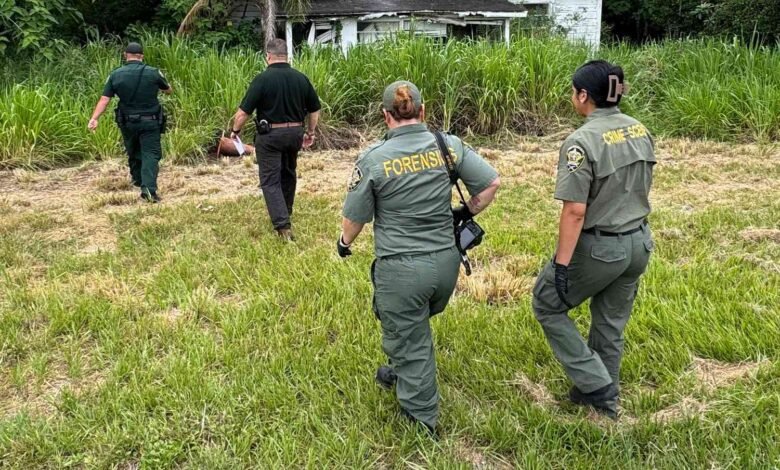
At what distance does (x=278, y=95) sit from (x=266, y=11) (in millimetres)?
10735

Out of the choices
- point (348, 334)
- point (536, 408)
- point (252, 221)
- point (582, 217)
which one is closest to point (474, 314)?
point (348, 334)

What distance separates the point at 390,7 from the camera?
1998cm

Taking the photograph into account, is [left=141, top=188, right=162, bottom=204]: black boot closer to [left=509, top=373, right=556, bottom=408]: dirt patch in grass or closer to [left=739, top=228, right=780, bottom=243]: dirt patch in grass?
[left=509, top=373, right=556, bottom=408]: dirt patch in grass

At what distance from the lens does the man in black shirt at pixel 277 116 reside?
6.01m

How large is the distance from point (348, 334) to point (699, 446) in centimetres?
203

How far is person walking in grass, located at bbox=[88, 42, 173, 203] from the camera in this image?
7.25 m

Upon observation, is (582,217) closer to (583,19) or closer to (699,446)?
(699,446)

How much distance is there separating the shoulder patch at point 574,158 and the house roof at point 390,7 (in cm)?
1655

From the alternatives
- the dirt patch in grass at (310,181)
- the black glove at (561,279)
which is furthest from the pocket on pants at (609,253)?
the dirt patch in grass at (310,181)

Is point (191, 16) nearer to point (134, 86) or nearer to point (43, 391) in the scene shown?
point (134, 86)

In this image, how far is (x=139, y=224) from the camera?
6.71m

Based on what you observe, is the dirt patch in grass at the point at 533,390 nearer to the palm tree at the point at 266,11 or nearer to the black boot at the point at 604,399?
the black boot at the point at 604,399

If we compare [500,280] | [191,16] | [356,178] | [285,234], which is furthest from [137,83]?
[191,16]

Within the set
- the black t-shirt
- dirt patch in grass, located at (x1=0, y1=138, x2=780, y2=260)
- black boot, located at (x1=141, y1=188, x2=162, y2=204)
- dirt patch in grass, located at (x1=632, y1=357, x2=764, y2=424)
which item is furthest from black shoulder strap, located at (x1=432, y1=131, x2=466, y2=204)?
black boot, located at (x1=141, y1=188, x2=162, y2=204)
